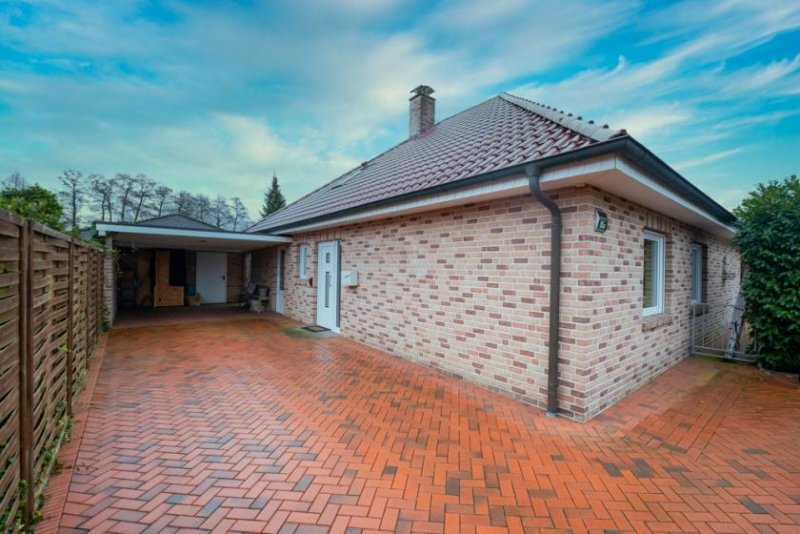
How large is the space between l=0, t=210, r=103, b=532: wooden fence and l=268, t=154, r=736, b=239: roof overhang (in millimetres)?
4097

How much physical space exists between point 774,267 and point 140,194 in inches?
1439

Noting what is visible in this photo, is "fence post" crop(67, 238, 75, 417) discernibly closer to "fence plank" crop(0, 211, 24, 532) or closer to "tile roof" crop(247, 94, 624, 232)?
"fence plank" crop(0, 211, 24, 532)

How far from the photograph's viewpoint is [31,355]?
2.06m

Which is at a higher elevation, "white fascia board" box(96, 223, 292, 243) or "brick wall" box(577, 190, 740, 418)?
"white fascia board" box(96, 223, 292, 243)

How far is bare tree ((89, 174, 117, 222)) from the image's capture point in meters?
25.2

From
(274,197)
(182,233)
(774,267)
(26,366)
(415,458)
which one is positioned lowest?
(415,458)

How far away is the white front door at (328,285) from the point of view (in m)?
8.34

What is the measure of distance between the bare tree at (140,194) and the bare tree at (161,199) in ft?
1.52

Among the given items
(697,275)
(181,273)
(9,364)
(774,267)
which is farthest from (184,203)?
(774,267)

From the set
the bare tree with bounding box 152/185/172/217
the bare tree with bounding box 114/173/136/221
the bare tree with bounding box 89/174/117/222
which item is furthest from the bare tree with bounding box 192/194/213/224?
the bare tree with bounding box 89/174/117/222

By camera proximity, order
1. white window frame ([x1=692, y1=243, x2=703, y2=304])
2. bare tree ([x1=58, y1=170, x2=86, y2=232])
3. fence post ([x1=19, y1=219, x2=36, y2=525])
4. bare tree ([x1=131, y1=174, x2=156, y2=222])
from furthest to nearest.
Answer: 1. bare tree ([x1=131, y1=174, x2=156, y2=222])
2. bare tree ([x1=58, y1=170, x2=86, y2=232])
3. white window frame ([x1=692, y1=243, x2=703, y2=304])
4. fence post ([x1=19, y1=219, x2=36, y2=525])

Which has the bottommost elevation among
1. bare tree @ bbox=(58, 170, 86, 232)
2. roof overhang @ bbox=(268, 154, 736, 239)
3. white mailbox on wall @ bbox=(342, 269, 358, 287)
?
white mailbox on wall @ bbox=(342, 269, 358, 287)

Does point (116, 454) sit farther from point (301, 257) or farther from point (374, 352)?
point (301, 257)

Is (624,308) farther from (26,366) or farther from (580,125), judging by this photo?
(26,366)
